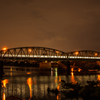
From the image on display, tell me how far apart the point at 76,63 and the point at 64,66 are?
26.1 metres

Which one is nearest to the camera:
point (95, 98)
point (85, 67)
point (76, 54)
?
point (95, 98)

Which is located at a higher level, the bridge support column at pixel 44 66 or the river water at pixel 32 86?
the bridge support column at pixel 44 66

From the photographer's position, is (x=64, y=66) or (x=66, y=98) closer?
(x=66, y=98)

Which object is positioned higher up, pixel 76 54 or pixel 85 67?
pixel 76 54

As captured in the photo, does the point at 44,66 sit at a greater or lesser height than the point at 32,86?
greater

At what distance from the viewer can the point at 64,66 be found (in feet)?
315

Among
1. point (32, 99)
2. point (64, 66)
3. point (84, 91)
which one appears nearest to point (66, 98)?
point (84, 91)

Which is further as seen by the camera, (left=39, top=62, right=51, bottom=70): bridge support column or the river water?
(left=39, top=62, right=51, bottom=70): bridge support column

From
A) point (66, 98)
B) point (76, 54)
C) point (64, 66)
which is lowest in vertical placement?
point (66, 98)

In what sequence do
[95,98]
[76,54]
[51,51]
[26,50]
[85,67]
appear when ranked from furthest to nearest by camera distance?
[85,67] → [76,54] → [51,51] → [26,50] → [95,98]

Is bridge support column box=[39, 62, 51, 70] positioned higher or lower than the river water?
higher

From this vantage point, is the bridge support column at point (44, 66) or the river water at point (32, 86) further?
the bridge support column at point (44, 66)

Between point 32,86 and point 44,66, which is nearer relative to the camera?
point 32,86

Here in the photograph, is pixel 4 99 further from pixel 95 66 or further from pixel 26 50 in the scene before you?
pixel 95 66
